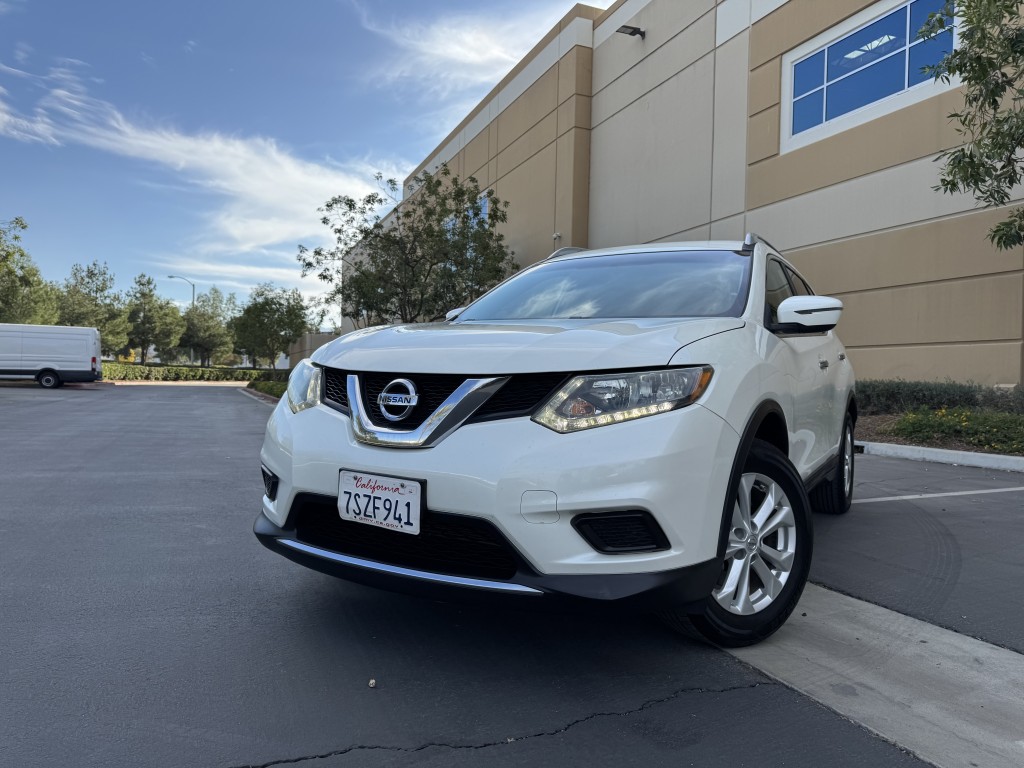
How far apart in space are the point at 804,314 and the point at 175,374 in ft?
174

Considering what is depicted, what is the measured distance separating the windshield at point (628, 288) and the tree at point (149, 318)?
59.4m

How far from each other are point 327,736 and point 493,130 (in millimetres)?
25977

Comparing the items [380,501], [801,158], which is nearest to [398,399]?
[380,501]

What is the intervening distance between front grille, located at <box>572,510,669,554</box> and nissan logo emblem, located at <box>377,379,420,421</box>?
0.72 m

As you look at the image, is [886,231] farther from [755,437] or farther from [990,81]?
[755,437]

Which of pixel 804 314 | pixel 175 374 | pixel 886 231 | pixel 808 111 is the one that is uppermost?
pixel 808 111

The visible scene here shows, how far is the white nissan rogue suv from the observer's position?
2.41 metres

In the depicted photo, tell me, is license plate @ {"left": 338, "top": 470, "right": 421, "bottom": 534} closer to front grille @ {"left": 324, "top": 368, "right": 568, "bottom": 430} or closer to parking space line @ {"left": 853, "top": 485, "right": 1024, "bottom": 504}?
front grille @ {"left": 324, "top": 368, "right": 568, "bottom": 430}

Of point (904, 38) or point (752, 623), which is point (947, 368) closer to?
point (904, 38)

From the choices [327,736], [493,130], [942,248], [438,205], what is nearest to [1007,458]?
[942,248]

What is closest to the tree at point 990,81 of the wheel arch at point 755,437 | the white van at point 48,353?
the wheel arch at point 755,437

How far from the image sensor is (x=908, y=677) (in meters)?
2.76

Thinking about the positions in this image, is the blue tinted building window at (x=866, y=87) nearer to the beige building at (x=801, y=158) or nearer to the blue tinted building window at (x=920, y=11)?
the beige building at (x=801, y=158)

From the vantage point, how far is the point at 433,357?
8.96 feet
